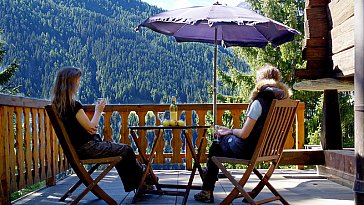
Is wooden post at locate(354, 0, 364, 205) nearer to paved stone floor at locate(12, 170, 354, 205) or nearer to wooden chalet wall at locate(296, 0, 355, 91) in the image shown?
paved stone floor at locate(12, 170, 354, 205)

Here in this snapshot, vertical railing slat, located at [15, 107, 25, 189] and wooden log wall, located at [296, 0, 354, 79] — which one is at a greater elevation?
wooden log wall, located at [296, 0, 354, 79]

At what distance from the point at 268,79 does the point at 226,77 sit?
46.8 feet

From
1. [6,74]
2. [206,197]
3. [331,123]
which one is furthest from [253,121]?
[6,74]

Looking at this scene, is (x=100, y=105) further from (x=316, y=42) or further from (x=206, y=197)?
(x=316, y=42)

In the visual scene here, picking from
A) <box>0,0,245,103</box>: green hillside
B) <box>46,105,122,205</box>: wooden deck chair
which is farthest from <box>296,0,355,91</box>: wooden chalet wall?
<box>0,0,245,103</box>: green hillside

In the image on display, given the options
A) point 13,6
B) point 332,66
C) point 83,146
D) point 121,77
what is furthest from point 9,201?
point 13,6

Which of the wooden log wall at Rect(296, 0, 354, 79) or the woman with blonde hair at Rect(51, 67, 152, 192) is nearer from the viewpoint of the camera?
the woman with blonde hair at Rect(51, 67, 152, 192)

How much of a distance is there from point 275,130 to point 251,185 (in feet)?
5.65

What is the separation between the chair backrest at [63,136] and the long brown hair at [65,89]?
145 millimetres

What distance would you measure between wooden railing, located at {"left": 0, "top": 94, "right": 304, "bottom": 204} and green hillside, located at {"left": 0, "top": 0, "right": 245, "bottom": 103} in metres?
14.9

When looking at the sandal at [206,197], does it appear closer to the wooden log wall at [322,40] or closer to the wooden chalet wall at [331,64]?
the wooden chalet wall at [331,64]

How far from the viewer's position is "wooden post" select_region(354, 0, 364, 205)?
126 inches

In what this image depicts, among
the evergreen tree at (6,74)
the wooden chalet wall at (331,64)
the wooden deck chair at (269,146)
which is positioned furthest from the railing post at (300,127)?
the evergreen tree at (6,74)

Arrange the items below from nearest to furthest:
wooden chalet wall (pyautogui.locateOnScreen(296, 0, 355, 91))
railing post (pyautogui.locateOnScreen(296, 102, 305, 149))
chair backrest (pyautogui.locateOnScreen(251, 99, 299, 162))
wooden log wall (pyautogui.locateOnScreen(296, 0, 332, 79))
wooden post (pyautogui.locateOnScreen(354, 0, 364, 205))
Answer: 1. wooden post (pyautogui.locateOnScreen(354, 0, 364, 205))
2. chair backrest (pyautogui.locateOnScreen(251, 99, 299, 162))
3. wooden chalet wall (pyautogui.locateOnScreen(296, 0, 355, 91))
4. wooden log wall (pyautogui.locateOnScreen(296, 0, 332, 79))
5. railing post (pyautogui.locateOnScreen(296, 102, 305, 149))
